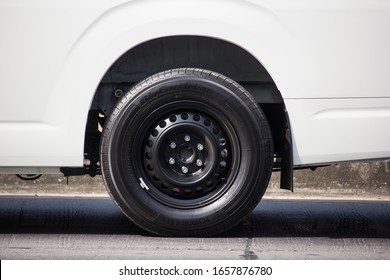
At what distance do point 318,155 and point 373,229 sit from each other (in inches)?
34.2

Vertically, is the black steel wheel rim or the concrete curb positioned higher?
the black steel wheel rim

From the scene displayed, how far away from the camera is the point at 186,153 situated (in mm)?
5223

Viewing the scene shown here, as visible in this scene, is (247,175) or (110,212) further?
(110,212)

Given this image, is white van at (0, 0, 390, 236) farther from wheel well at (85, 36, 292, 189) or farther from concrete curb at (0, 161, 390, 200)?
concrete curb at (0, 161, 390, 200)

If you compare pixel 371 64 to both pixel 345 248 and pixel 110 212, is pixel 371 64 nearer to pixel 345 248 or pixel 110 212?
pixel 345 248

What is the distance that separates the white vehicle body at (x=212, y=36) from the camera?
5.04 metres

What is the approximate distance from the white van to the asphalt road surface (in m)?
0.19

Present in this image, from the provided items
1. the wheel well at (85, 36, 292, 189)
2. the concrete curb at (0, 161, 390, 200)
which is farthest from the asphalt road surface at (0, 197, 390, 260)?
the concrete curb at (0, 161, 390, 200)

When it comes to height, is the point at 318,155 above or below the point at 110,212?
above

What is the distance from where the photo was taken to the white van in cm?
505

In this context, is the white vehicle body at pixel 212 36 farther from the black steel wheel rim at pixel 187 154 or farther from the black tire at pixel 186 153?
the black steel wheel rim at pixel 187 154

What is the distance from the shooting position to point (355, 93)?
5156mm

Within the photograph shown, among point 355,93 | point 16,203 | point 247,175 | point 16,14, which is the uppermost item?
point 16,14

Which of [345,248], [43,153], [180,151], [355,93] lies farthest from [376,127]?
[43,153]
